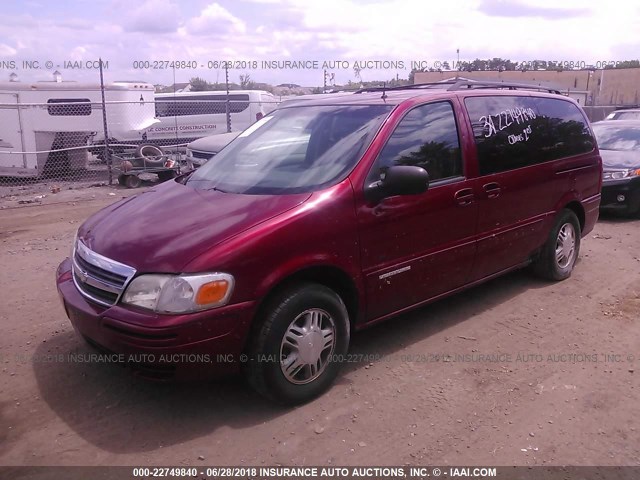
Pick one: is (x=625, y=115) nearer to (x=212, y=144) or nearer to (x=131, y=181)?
(x=212, y=144)

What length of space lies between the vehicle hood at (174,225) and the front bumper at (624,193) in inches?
279

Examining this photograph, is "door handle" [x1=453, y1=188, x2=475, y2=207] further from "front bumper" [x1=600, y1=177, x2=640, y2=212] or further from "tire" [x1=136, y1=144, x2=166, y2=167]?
"tire" [x1=136, y1=144, x2=166, y2=167]

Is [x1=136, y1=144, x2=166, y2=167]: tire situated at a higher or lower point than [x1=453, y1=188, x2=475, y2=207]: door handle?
lower

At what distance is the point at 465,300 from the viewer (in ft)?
17.4

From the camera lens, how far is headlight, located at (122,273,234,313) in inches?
120

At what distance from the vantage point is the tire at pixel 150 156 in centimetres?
1198

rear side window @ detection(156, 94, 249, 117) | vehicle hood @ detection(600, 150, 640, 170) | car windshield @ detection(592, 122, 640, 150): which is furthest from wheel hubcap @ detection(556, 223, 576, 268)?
rear side window @ detection(156, 94, 249, 117)

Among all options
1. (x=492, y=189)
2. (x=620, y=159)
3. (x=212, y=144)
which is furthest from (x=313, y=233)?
(x=212, y=144)

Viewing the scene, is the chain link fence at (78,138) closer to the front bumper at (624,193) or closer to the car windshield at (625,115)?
the front bumper at (624,193)

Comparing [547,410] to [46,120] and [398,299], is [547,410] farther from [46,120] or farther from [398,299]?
[46,120]

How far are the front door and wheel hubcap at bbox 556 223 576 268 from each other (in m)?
1.62

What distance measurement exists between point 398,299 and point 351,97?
5.56 ft

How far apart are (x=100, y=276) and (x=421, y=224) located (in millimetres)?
2156

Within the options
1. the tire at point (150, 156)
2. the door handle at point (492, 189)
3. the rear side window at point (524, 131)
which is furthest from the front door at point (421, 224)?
the tire at point (150, 156)
